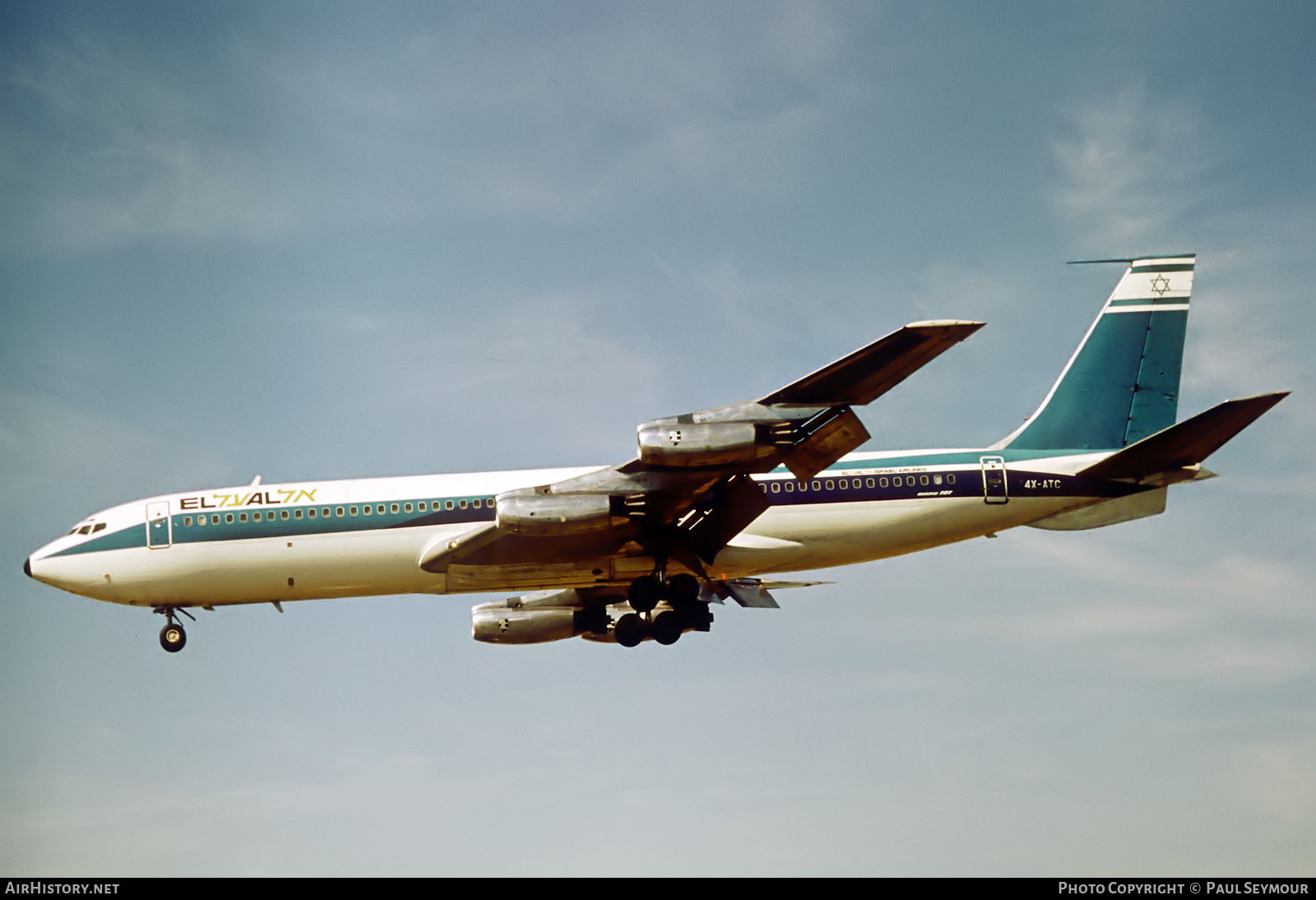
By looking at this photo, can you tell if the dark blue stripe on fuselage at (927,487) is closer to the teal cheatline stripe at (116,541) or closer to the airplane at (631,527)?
the airplane at (631,527)

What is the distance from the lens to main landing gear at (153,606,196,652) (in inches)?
1181

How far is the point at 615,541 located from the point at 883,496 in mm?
6280

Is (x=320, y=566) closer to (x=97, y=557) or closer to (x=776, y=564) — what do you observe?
(x=97, y=557)

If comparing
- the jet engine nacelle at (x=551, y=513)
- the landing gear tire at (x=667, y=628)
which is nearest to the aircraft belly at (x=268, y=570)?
the jet engine nacelle at (x=551, y=513)

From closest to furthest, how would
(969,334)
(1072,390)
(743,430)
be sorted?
(969,334)
(743,430)
(1072,390)

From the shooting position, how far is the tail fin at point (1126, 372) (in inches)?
1222

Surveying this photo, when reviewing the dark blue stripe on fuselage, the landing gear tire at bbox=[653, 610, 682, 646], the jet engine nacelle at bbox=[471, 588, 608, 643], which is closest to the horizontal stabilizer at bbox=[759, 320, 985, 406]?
the dark blue stripe on fuselage

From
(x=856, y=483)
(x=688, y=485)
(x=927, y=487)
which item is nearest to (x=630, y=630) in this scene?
(x=688, y=485)

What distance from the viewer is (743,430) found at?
76.6ft
